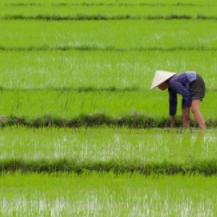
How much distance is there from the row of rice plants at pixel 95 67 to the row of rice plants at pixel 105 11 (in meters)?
2.76

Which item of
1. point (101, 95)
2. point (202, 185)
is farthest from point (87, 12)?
point (202, 185)

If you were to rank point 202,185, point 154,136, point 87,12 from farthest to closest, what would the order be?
1. point 87,12
2. point 154,136
3. point 202,185

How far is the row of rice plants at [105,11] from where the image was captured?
1281 centimetres

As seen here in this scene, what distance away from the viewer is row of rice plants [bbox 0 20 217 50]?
1051cm

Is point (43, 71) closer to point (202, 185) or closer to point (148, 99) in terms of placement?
point (148, 99)

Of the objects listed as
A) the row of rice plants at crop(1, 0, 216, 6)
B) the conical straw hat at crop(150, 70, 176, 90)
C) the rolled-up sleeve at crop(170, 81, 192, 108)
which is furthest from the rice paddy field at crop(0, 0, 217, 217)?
the row of rice plants at crop(1, 0, 216, 6)

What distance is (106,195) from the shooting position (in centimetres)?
461

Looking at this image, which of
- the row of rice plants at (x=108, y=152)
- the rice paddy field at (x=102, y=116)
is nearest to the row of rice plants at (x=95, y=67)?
the rice paddy field at (x=102, y=116)

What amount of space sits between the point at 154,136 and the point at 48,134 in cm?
101

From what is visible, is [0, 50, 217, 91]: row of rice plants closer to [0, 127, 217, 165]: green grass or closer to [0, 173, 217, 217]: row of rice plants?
[0, 127, 217, 165]: green grass

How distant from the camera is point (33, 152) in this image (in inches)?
220

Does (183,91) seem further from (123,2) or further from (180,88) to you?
(123,2)

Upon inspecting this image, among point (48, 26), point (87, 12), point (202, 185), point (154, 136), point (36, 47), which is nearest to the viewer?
point (202, 185)

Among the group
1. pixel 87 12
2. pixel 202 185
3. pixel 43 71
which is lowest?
pixel 202 185
